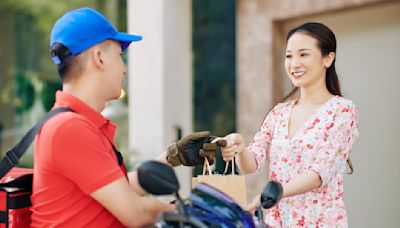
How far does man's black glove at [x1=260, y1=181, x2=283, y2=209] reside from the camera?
1.88 meters

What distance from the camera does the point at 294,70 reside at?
257 centimetres

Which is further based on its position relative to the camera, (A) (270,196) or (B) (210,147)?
(B) (210,147)

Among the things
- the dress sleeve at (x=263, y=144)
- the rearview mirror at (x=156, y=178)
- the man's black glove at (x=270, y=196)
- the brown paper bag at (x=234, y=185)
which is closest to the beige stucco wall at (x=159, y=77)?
the dress sleeve at (x=263, y=144)

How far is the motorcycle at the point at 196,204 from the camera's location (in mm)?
1702

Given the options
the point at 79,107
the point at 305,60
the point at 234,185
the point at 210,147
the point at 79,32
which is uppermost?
the point at 79,32

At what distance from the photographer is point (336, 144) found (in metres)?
2.40

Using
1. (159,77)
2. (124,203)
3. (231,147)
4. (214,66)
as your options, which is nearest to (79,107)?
(124,203)

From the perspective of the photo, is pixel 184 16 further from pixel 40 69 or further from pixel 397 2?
pixel 40 69

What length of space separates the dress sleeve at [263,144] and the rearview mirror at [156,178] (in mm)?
984

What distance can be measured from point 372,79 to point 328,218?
207cm

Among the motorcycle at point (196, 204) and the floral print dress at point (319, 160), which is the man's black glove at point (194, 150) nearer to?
the floral print dress at point (319, 160)

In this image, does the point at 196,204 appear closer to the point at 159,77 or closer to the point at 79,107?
the point at 79,107

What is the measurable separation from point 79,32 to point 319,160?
1.01m

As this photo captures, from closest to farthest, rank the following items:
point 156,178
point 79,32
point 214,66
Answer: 1. point 156,178
2. point 79,32
3. point 214,66
